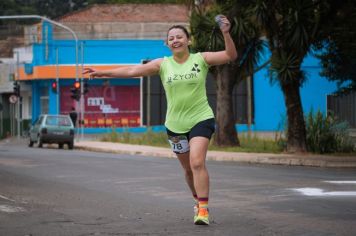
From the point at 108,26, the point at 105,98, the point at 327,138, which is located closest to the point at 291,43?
the point at 327,138

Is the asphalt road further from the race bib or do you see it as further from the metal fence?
the metal fence

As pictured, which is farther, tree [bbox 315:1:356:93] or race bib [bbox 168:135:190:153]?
tree [bbox 315:1:356:93]

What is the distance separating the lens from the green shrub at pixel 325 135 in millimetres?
24500

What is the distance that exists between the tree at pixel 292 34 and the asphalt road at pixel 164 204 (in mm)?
6190

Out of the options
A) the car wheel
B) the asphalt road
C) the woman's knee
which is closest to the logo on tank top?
the woman's knee

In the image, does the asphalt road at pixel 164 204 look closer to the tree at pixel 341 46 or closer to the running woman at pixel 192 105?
the running woman at pixel 192 105

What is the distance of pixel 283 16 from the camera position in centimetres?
2258

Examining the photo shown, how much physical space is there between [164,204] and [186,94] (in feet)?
8.38

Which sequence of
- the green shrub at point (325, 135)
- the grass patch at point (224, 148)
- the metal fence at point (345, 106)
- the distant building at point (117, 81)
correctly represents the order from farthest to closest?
the distant building at point (117, 81) < the metal fence at point (345, 106) < the grass patch at point (224, 148) < the green shrub at point (325, 135)

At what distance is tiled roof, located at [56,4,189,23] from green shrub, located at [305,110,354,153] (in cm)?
4036

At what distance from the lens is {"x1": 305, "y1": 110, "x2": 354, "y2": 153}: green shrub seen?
80.4ft

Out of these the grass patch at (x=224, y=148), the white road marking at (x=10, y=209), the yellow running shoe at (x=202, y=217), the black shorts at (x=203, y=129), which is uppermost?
the black shorts at (x=203, y=129)

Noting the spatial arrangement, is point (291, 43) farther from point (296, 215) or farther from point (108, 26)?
point (108, 26)

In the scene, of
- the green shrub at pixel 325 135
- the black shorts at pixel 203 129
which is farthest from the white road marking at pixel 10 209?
the green shrub at pixel 325 135
